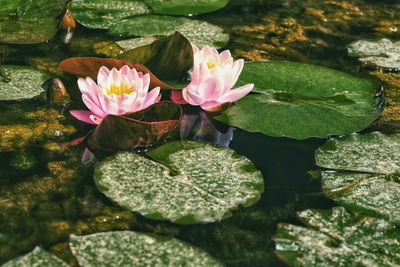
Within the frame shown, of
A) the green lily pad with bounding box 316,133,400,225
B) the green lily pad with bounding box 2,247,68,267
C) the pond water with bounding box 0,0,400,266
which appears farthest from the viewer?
the green lily pad with bounding box 316,133,400,225

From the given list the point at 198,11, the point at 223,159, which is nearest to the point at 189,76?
the point at 223,159

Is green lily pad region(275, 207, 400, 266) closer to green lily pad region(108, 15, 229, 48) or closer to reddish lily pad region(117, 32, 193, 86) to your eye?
reddish lily pad region(117, 32, 193, 86)

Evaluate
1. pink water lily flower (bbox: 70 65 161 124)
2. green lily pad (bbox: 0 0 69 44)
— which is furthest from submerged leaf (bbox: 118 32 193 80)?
green lily pad (bbox: 0 0 69 44)

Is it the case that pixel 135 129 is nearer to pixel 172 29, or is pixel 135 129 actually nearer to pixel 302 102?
pixel 302 102

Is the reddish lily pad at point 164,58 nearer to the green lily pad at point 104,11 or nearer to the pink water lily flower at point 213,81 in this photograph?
the pink water lily flower at point 213,81

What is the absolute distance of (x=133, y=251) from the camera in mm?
1365

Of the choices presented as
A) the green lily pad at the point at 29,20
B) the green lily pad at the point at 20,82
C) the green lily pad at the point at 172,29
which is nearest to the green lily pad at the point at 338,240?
the green lily pad at the point at 20,82

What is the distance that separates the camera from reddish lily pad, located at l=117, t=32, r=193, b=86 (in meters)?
1.98

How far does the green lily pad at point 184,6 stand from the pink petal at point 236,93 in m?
0.93

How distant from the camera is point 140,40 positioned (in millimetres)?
2424

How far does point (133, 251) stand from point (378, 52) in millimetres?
1511

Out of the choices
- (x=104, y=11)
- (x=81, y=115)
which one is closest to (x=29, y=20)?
(x=104, y=11)

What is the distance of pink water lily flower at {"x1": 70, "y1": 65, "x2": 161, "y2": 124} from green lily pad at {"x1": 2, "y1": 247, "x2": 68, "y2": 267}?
1.65ft

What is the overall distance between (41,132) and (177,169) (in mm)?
449
